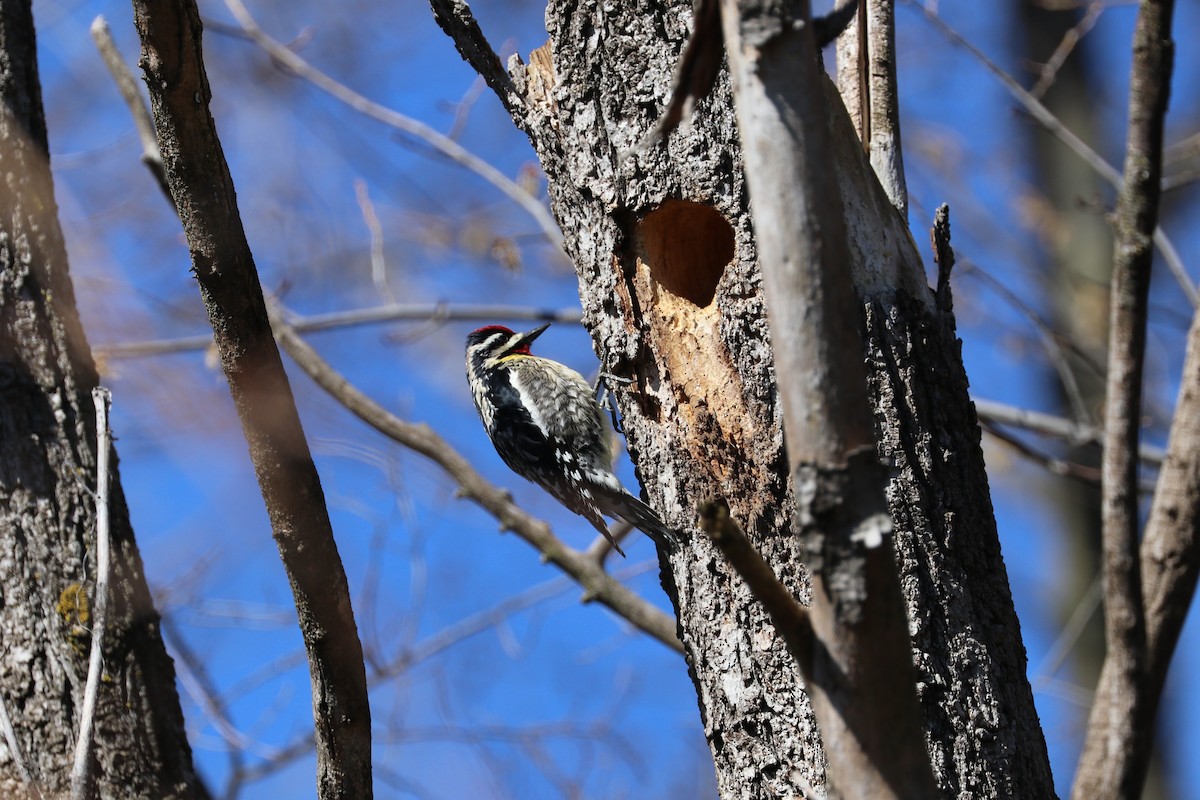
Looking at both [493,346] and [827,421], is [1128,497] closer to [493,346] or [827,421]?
[827,421]

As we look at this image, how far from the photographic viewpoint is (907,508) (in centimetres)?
238

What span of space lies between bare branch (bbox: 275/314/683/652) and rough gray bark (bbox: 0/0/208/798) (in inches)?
42.4

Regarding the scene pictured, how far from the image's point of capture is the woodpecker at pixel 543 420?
15.4 ft

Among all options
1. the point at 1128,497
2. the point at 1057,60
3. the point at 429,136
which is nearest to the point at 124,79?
the point at 429,136

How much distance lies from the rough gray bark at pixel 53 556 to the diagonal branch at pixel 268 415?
3.13ft

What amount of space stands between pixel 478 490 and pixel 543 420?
102cm

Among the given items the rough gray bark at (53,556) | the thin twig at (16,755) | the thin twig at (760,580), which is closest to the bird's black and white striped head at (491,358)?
the rough gray bark at (53,556)

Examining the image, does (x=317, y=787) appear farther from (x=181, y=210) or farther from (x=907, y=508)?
(x=907, y=508)

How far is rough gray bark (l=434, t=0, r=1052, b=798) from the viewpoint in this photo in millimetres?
2352

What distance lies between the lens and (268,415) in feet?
6.87

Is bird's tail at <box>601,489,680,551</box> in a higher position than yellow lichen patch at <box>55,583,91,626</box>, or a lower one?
higher

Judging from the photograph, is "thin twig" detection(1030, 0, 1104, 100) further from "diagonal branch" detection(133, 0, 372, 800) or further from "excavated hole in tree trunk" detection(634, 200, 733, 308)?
"diagonal branch" detection(133, 0, 372, 800)

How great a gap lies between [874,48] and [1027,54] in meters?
8.10

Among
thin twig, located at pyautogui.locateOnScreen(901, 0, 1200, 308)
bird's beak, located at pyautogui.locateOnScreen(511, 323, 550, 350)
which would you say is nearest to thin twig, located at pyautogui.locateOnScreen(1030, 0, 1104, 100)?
thin twig, located at pyautogui.locateOnScreen(901, 0, 1200, 308)
